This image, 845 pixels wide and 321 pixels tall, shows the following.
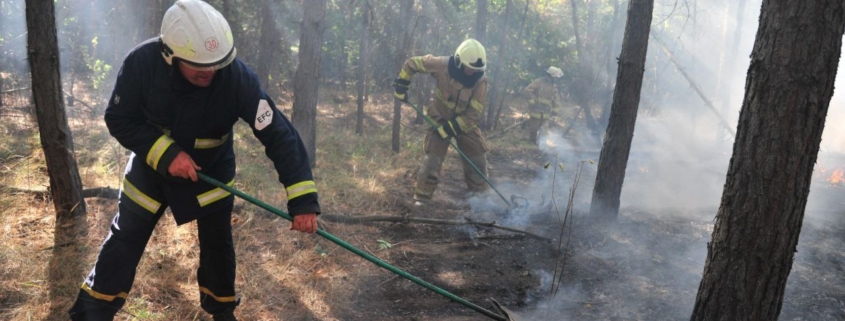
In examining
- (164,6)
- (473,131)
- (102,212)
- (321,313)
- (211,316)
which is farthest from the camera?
(164,6)

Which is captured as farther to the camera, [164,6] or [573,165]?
[573,165]

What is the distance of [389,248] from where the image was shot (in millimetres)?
5820

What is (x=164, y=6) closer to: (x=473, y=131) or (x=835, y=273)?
(x=473, y=131)

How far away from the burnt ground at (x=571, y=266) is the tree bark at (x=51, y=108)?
256 cm

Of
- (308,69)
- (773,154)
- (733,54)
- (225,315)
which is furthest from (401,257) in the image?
(733,54)

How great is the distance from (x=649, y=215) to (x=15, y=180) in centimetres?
718

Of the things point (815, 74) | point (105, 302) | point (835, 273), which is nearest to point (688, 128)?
point (835, 273)

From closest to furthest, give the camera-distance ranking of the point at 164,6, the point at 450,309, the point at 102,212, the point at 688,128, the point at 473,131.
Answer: the point at 450,309 < the point at 102,212 < the point at 473,131 < the point at 164,6 < the point at 688,128

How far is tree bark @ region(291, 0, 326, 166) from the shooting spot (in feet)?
25.1

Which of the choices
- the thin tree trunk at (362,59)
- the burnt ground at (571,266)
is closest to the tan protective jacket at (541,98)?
the thin tree trunk at (362,59)

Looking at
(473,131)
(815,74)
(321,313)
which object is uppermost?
(815,74)

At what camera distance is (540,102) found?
13.2m

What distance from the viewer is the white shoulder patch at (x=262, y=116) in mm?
3160

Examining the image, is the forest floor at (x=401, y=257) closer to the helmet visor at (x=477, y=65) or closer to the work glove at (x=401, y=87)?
the work glove at (x=401, y=87)
